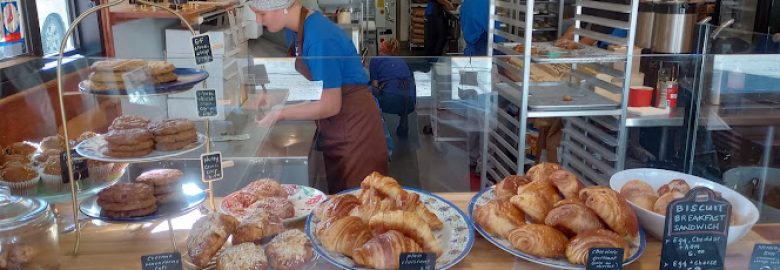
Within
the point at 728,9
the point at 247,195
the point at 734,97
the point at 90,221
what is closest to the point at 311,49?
the point at 247,195

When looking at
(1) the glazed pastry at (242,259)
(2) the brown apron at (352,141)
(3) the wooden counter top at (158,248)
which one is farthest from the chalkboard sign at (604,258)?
(2) the brown apron at (352,141)

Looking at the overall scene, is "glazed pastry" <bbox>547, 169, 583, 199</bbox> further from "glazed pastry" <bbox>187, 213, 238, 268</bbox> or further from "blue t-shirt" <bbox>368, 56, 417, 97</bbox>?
"blue t-shirt" <bbox>368, 56, 417, 97</bbox>

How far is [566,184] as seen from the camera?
1305 millimetres

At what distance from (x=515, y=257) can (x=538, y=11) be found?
Answer: 394 centimetres

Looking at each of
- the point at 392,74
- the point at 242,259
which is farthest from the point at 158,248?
the point at 392,74

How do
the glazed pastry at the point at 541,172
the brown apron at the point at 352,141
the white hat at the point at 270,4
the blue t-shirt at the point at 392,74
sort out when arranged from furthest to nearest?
the brown apron at the point at 352,141, the white hat at the point at 270,4, the blue t-shirt at the point at 392,74, the glazed pastry at the point at 541,172

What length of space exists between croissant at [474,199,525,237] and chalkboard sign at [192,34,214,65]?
72cm

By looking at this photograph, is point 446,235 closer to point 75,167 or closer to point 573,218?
point 573,218

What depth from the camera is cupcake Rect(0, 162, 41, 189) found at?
139 centimetres

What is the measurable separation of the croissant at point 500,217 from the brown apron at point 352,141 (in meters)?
1.27

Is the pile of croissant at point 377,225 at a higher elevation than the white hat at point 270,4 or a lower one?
lower

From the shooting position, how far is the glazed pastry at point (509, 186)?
4.40 ft

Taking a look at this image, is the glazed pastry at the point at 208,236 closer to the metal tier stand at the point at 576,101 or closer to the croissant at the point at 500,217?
the croissant at the point at 500,217

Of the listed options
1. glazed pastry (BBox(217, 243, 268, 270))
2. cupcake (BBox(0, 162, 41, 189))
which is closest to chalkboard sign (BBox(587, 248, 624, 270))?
glazed pastry (BBox(217, 243, 268, 270))
